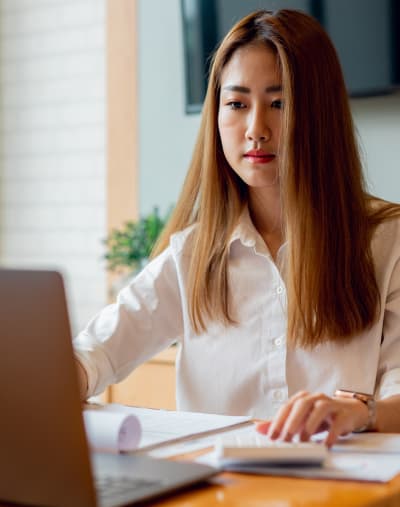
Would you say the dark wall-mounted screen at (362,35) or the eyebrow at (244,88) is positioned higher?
the dark wall-mounted screen at (362,35)

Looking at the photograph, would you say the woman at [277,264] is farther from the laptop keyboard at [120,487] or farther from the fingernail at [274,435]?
the laptop keyboard at [120,487]

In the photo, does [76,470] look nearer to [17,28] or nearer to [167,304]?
[167,304]

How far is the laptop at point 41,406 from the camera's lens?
32.8 inches

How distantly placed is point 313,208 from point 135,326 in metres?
0.39

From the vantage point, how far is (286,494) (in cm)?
94

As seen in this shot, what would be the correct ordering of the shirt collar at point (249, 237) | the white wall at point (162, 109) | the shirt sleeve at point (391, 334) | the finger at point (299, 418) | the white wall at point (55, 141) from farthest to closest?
1. the white wall at point (55, 141)
2. the white wall at point (162, 109)
3. the shirt collar at point (249, 237)
4. the shirt sleeve at point (391, 334)
5. the finger at point (299, 418)

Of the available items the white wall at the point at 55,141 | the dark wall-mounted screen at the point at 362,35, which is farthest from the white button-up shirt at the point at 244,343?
the white wall at the point at 55,141

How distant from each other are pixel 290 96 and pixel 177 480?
0.88 meters

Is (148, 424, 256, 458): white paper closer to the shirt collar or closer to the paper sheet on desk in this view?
the paper sheet on desk

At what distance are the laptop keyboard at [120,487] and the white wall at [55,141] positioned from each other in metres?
2.69

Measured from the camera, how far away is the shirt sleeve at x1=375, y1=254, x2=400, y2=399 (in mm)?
1651

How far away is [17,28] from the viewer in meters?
3.96

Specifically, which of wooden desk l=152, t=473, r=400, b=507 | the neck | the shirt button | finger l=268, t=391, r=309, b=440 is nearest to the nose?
the neck

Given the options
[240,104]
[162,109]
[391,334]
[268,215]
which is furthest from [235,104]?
[162,109]
